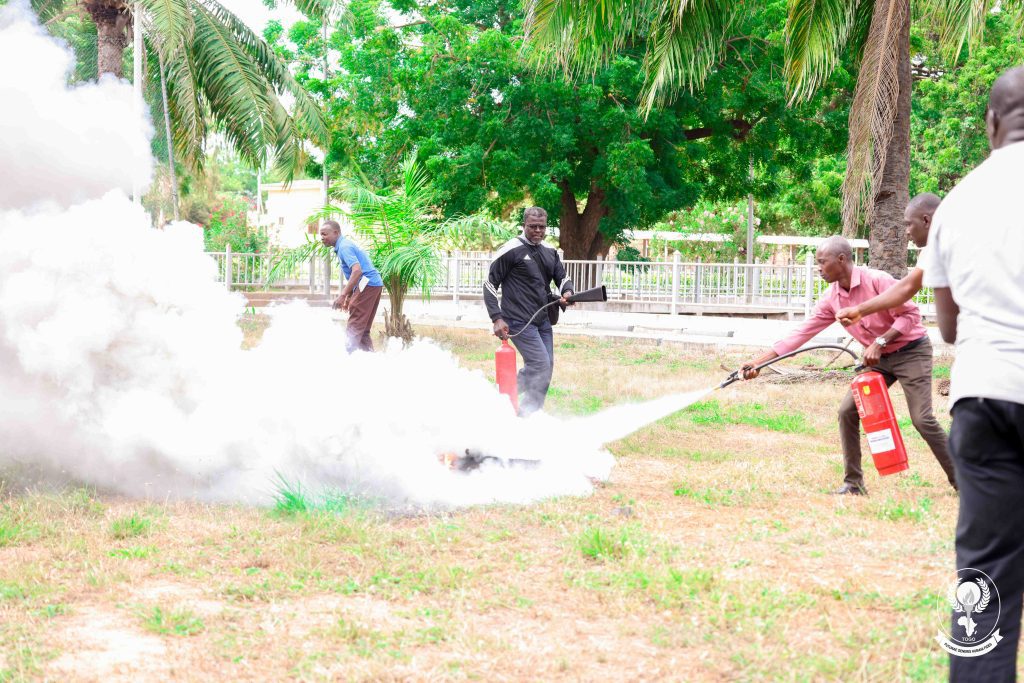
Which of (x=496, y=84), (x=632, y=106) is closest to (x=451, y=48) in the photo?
(x=496, y=84)

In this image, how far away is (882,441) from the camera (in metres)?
6.30

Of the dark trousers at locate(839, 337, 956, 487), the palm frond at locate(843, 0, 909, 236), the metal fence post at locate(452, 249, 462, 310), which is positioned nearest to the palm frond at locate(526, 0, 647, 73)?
the palm frond at locate(843, 0, 909, 236)

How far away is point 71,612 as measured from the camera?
4383 mm

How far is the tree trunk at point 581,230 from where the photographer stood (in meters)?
25.9

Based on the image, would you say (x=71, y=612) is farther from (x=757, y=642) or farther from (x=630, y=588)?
(x=757, y=642)

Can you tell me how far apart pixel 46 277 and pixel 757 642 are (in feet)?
15.8

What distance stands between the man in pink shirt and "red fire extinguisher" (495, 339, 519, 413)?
1971mm

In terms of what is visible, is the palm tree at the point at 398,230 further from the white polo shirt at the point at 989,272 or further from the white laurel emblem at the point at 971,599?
the white laurel emblem at the point at 971,599

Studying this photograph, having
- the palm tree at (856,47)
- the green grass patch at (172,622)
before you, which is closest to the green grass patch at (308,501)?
the green grass patch at (172,622)

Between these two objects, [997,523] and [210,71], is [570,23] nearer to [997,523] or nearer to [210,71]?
[210,71]

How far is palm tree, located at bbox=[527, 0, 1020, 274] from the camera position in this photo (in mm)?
11461

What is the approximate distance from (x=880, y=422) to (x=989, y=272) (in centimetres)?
362

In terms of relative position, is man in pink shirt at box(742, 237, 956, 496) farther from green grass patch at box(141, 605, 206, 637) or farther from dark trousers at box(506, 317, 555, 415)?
green grass patch at box(141, 605, 206, 637)

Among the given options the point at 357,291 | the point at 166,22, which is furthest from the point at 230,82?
the point at 357,291
